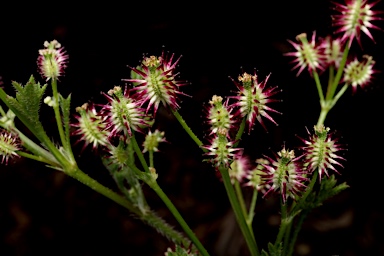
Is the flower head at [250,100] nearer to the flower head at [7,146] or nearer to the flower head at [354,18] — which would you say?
the flower head at [354,18]

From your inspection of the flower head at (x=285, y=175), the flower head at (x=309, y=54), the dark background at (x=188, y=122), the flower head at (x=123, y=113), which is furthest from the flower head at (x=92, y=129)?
the dark background at (x=188, y=122)

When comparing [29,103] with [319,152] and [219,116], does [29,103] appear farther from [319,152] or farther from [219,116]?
[319,152]

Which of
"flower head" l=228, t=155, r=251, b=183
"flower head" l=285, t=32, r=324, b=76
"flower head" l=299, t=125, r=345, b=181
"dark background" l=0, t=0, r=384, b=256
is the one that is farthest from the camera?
"dark background" l=0, t=0, r=384, b=256

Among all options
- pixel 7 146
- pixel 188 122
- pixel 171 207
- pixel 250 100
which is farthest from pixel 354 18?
pixel 188 122

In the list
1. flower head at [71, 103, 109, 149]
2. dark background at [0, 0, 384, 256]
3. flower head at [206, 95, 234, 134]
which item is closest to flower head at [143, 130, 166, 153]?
flower head at [71, 103, 109, 149]

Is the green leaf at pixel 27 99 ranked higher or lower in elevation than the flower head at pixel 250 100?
lower

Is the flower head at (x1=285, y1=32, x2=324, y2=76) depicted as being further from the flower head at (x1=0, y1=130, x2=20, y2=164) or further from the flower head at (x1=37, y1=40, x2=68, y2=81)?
the flower head at (x1=0, y1=130, x2=20, y2=164)
